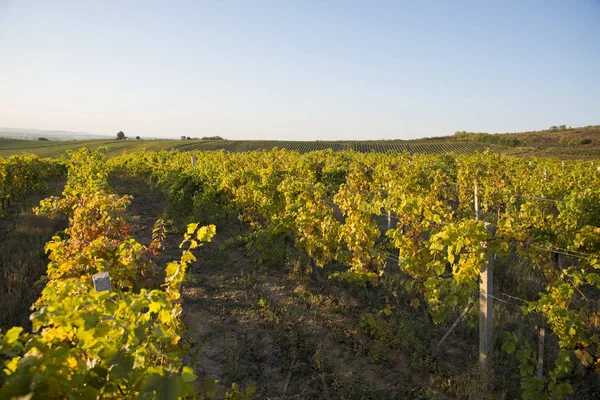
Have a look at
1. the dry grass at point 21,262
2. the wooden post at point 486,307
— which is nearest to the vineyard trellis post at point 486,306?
the wooden post at point 486,307

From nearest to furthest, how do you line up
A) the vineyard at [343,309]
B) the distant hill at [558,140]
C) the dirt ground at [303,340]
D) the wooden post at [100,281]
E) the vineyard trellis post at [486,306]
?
1. the vineyard at [343,309]
2. the wooden post at [100,281]
3. the vineyard trellis post at [486,306]
4. the dirt ground at [303,340]
5. the distant hill at [558,140]

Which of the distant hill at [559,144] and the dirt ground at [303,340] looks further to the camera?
the distant hill at [559,144]


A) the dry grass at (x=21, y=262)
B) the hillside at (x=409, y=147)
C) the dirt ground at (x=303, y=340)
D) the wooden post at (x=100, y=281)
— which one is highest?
the hillside at (x=409, y=147)

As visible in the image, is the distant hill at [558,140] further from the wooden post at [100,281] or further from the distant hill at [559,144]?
the wooden post at [100,281]

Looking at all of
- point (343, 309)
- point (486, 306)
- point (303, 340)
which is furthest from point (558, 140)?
point (303, 340)

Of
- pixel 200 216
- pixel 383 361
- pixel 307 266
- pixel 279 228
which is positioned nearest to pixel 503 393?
pixel 383 361

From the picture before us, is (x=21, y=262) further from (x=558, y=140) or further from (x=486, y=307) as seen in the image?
(x=558, y=140)

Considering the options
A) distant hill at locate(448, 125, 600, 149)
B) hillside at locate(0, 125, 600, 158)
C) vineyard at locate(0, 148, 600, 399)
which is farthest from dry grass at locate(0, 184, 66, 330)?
distant hill at locate(448, 125, 600, 149)

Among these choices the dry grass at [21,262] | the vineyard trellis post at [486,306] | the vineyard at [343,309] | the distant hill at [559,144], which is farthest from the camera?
the distant hill at [559,144]

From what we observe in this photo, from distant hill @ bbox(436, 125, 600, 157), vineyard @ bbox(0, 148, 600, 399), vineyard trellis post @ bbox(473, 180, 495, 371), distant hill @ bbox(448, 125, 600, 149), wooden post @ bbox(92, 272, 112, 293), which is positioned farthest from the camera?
distant hill @ bbox(448, 125, 600, 149)

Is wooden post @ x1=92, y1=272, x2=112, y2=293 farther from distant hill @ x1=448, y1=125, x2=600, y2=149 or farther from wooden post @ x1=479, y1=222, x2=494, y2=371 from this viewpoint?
distant hill @ x1=448, y1=125, x2=600, y2=149

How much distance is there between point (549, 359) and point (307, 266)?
367 cm

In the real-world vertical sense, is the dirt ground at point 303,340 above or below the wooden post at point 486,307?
below

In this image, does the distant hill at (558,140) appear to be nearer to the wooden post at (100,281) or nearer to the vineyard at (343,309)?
the vineyard at (343,309)
